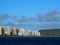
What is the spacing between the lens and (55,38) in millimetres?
24297

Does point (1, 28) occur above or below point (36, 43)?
above

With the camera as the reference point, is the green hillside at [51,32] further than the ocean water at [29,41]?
Yes

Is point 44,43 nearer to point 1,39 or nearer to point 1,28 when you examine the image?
point 1,39

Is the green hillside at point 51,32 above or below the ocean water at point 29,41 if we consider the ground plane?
above

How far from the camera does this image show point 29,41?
967 inches

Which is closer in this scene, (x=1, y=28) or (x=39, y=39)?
(x=39, y=39)

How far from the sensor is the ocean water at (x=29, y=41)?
79.9ft

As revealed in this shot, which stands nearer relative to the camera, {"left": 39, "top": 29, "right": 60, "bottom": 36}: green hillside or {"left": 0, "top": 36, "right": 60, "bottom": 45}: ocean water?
{"left": 0, "top": 36, "right": 60, "bottom": 45}: ocean water

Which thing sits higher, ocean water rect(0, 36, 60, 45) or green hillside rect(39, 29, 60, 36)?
green hillside rect(39, 29, 60, 36)

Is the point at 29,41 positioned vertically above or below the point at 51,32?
below

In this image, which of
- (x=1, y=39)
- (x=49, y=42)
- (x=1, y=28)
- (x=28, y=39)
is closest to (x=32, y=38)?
(x=28, y=39)

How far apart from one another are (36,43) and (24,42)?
143 cm

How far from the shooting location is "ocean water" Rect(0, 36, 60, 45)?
79.9 feet

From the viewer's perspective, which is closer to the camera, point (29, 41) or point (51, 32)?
point (29, 41)
